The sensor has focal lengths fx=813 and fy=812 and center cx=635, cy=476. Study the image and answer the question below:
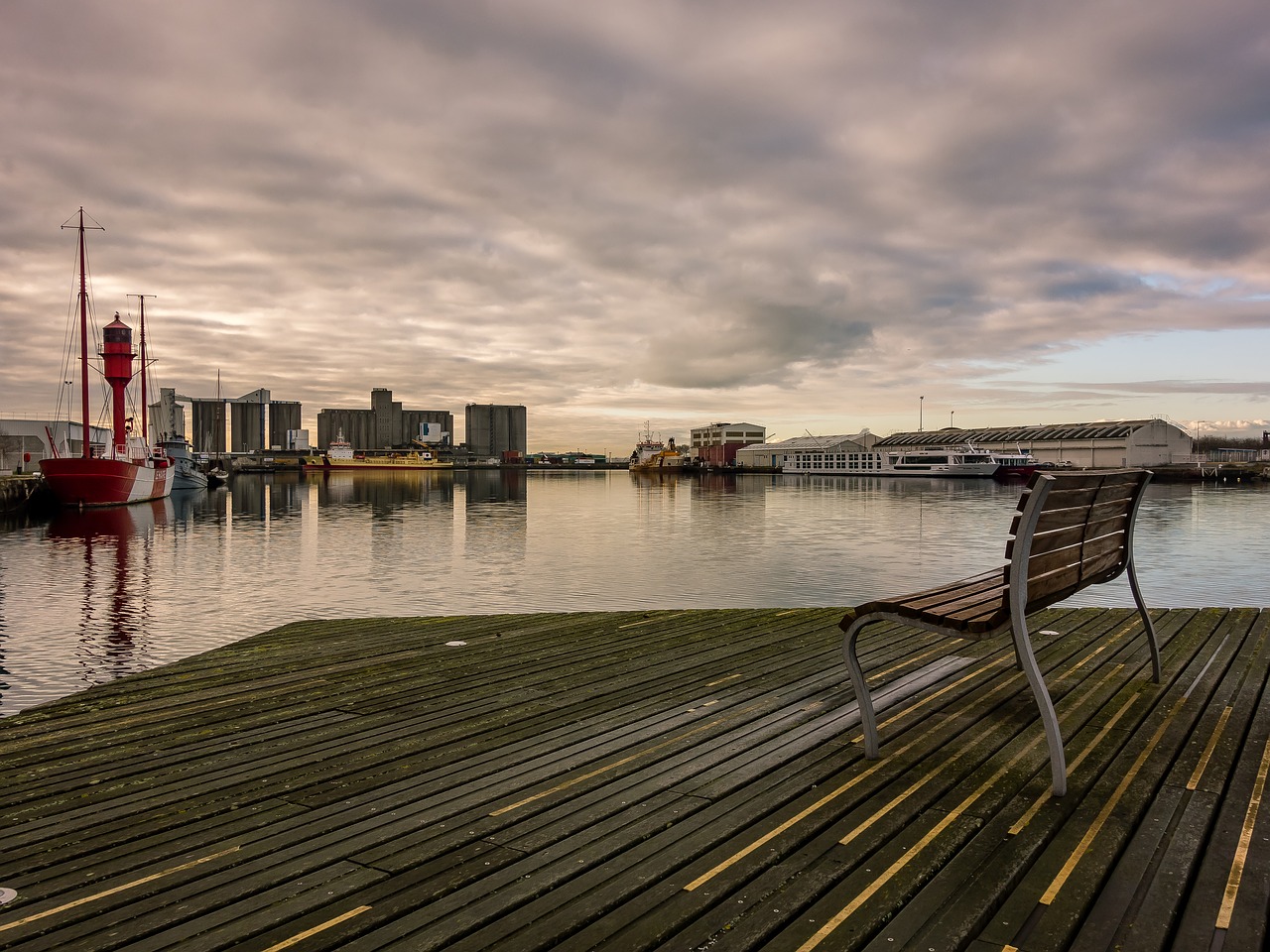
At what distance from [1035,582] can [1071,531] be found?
1.73 feet

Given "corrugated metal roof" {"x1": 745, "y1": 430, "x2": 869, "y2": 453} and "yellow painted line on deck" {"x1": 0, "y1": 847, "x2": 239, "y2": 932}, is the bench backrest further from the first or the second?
"corrugated metal roof" {"x1": 745, "y1": 430, "x2": 869, "y2": 453}

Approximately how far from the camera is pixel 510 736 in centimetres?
468

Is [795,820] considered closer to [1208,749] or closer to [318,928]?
[318,928]

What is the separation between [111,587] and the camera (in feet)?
61.2

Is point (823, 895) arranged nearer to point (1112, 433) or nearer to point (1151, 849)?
point (1151, 849)

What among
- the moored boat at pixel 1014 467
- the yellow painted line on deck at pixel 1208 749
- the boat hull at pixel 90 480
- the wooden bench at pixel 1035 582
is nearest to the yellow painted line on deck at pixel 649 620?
the wooden bench at pixel 1035 582

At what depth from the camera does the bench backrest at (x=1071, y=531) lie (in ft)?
12.2

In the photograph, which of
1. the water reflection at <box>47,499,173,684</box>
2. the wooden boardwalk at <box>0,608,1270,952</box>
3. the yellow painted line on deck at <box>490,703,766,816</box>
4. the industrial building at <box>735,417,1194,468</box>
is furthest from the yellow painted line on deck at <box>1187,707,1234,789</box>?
the industrial building at <box>735,417,1194,468</box>

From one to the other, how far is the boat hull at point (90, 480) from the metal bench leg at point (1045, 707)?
5121cm

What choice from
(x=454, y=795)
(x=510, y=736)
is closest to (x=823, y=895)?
(x=454, y=795)

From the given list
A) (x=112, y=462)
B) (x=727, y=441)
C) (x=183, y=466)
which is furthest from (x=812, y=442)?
(x=112, y=462)

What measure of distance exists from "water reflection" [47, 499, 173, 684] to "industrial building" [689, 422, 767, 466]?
143854 millimetres

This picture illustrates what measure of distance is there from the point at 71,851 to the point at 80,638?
11.7 m

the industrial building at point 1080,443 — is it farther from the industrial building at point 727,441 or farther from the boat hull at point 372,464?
the boat hull at point 372,464
